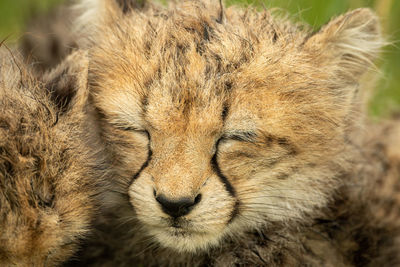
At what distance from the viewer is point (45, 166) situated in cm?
254

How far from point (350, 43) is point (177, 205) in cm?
139

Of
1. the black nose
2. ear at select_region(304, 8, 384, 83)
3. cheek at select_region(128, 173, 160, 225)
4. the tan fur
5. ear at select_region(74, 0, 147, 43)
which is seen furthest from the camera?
the tan fur

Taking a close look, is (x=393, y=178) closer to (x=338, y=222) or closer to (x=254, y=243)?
(x=338, y=222)

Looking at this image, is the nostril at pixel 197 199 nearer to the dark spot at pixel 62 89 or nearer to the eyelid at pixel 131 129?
the eyelid at pixel 131 129

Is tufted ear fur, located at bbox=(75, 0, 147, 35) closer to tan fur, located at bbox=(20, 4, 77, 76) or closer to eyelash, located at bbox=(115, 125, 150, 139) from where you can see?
tan fur, located at bbox=(20, 4, 77, 76)

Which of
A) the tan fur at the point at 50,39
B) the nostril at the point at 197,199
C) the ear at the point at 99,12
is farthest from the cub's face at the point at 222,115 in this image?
the tan fur at the point at 50,39

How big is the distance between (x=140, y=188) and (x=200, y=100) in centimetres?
51

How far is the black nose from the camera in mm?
2639

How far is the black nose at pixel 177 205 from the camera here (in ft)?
8.66

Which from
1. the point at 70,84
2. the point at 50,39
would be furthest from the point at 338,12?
the point at 70,84

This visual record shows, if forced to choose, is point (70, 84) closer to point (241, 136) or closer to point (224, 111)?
point (224, 111)

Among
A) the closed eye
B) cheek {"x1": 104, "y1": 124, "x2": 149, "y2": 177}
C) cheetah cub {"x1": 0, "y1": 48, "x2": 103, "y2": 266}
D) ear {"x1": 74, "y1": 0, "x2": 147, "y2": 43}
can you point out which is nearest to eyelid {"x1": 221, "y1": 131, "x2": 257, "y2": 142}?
the closed eye

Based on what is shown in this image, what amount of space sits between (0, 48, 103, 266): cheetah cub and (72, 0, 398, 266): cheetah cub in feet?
0.73

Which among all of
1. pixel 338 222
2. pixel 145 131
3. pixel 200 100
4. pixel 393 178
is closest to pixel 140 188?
pixel 145 131
